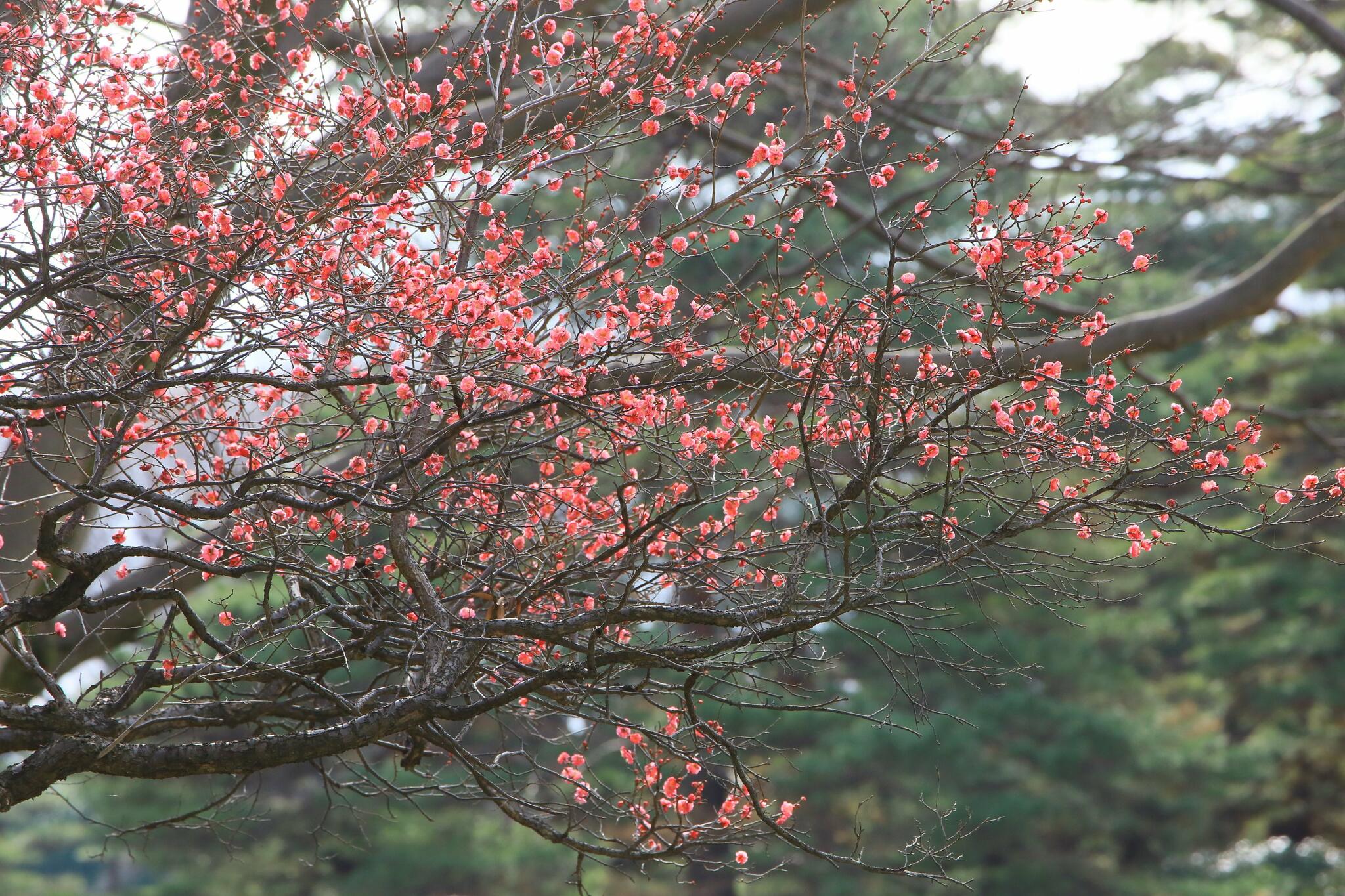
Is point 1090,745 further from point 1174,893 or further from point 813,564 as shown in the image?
point 813,564

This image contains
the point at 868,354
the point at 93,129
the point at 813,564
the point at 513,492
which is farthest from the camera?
the point at 813,564

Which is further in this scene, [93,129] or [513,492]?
[513,492]

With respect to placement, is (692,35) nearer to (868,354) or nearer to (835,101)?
(868,354)

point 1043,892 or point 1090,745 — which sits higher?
point 1090,745

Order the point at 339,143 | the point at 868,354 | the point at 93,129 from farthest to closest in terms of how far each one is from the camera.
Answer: the point at 868,354, the point at 93,129, the point at 339,143

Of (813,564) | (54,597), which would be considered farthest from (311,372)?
(813,564)

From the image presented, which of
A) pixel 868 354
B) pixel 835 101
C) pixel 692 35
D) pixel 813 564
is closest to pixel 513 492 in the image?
pixel 868 354

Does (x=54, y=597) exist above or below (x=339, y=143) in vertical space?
below

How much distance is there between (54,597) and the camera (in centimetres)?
330

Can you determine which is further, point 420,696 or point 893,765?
point 893,765

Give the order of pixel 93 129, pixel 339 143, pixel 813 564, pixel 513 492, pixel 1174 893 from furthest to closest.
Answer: pixel 1174 893 < pixel 813 564 < pixel 513 492 < pixel 93 129 < pixel 339 143

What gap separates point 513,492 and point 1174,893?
10.5 metres

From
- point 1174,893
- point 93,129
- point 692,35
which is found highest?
point 1174,893

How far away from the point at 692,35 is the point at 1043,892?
11.2m
